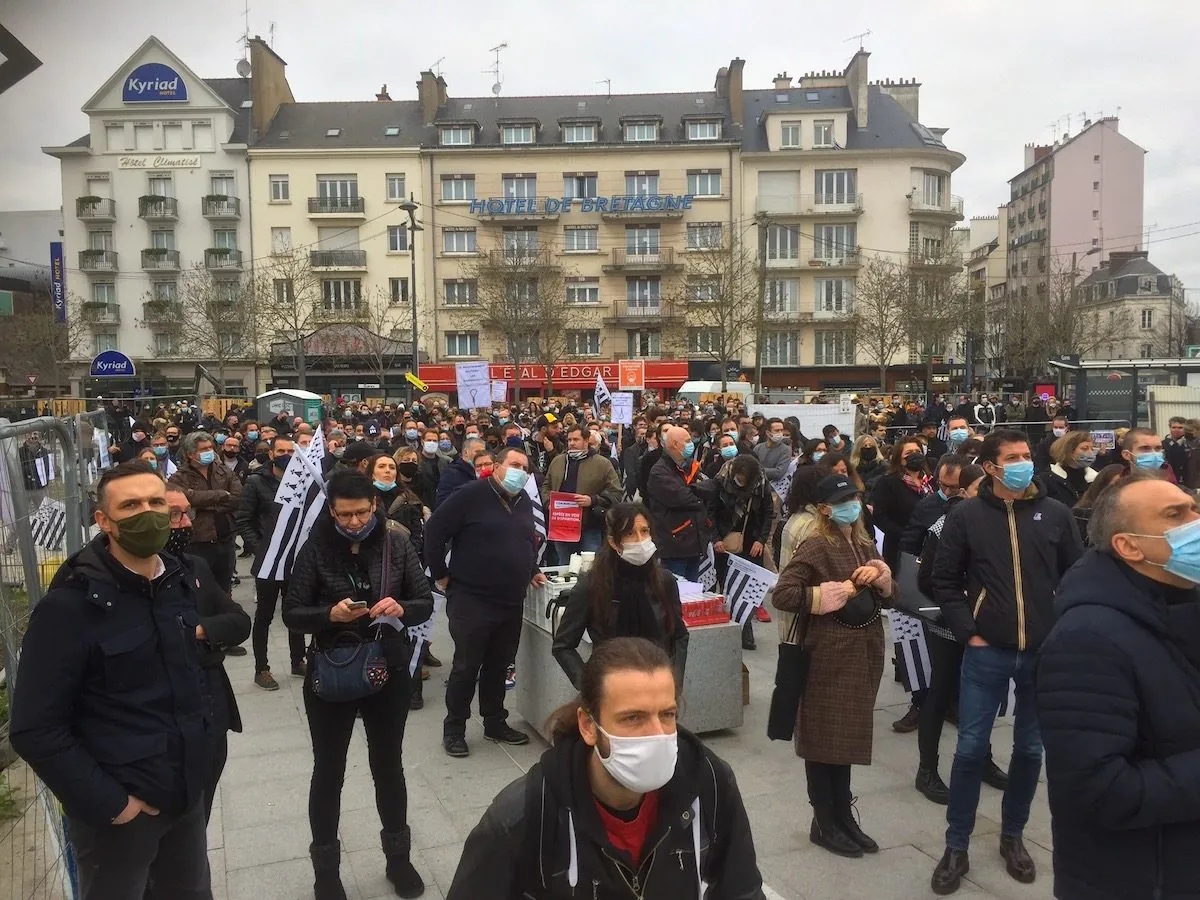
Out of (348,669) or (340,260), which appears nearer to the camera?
(348,669)

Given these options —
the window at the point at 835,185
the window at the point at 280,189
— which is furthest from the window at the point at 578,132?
the window at the point at 280,189

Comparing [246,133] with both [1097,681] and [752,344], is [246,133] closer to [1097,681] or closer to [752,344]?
[752,344]

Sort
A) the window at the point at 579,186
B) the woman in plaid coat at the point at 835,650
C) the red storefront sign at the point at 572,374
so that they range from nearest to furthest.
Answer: the woman in plaid coat at the point at 835,650 → the red storefront sign at the point at 572,374 → the window at the point at 579,186

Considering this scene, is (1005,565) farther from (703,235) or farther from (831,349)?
(831,349)

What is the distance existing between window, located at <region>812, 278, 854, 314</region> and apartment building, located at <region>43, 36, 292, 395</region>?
29.8 m

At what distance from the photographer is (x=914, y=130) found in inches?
1945

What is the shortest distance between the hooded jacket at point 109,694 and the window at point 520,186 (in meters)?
48.2

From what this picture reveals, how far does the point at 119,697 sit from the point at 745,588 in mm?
4216

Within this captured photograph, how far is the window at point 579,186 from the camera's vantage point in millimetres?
48938

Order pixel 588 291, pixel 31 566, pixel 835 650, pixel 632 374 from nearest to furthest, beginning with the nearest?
pixel 31 566
pixel 835 650
pixel 632 374
pixel 588 291

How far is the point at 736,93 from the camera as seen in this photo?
163 feet

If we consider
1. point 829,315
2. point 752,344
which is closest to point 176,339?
point 752,344

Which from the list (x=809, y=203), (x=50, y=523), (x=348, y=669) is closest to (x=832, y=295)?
(x=809, y=203)

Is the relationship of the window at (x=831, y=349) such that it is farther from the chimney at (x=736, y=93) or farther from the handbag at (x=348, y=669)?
the handbag at (x=348, y=669)
